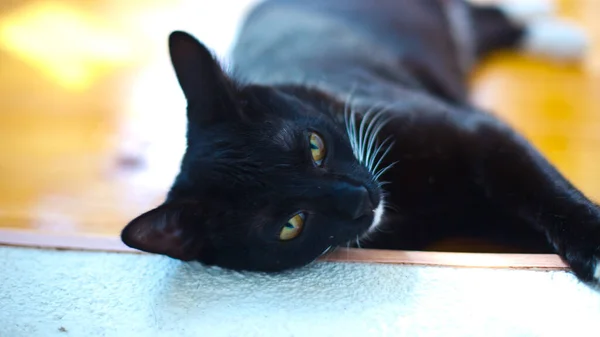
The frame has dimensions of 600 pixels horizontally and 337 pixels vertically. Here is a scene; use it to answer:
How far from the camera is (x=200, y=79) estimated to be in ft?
3.92

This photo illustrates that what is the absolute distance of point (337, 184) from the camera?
1.09m

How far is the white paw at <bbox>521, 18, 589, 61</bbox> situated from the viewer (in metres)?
2.51

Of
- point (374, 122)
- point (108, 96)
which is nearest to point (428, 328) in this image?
point (374, 122)

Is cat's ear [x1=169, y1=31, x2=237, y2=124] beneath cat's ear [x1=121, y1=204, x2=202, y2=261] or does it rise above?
above

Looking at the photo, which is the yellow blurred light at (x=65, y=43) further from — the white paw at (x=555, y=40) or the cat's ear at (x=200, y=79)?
the white paw at (x=555, y=40)

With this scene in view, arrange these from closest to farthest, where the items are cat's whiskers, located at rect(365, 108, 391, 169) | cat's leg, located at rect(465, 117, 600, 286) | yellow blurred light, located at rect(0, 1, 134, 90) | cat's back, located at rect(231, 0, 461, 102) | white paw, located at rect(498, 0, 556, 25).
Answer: cat's leg, located at rect(465, 117, 600, 286) → cat's whiskers, located at rect(365, 108, 391, 169) → cat's back, located at rect(231, 0, 461, 102) → yellow blurred light, located at rect(0, 1, 134, 90) → white paw, located at rect(498, 0, 556, 25)

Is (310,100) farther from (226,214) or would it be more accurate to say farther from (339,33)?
(339,33)

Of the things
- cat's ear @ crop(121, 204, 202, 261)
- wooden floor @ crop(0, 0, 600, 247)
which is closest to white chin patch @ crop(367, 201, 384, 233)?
cat's ear @ crop(121, 204, 202, 261)

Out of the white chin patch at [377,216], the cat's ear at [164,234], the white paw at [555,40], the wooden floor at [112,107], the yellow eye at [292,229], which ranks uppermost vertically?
the white paw at [555,40]

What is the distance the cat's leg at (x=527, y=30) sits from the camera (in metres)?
2.53

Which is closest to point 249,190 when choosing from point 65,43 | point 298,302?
point 298,302

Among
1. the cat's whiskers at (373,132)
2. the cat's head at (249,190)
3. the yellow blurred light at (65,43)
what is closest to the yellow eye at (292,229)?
the cat's head at (249,190)

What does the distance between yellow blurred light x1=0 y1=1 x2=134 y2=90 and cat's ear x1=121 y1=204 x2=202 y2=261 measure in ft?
5.41

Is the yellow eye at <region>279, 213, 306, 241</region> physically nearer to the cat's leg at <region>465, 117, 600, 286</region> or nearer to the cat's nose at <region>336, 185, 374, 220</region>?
the cat's nose at <region>336, 185, 374, 220</region>
